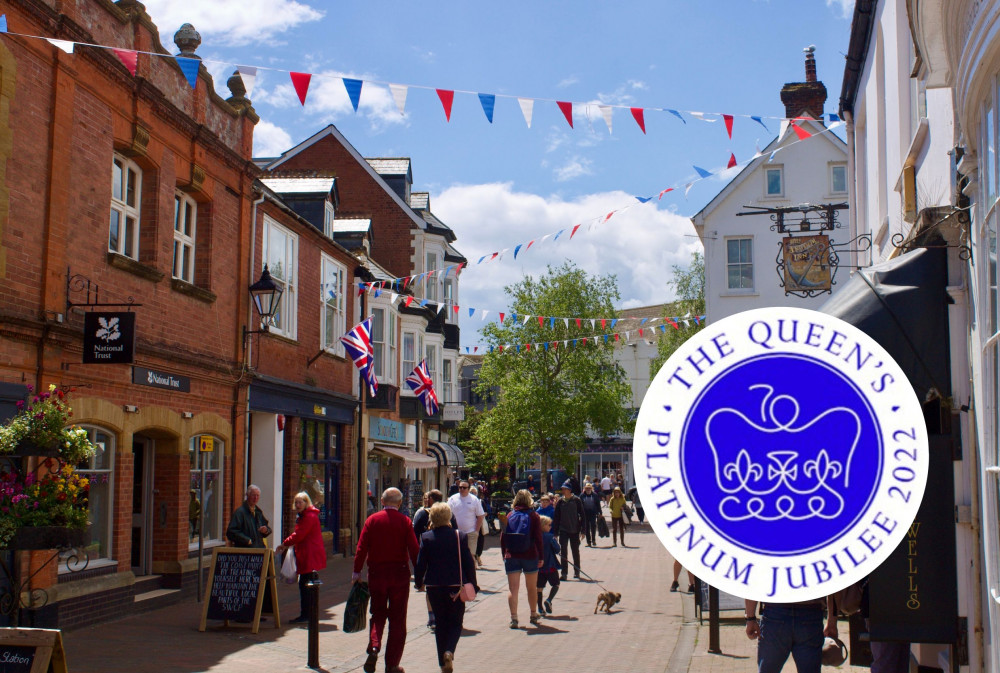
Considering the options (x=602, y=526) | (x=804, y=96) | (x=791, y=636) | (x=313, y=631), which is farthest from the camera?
(x=602, y=526)

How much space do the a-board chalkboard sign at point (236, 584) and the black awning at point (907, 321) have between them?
26.5 feet

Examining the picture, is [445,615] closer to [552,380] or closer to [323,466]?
[323,466]

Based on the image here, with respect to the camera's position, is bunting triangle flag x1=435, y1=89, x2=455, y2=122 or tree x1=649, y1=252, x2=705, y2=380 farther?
tree x1=649, y1=252, x2=705, y2=380

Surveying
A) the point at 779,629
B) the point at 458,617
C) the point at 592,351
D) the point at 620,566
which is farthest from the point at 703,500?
the point at 592,351

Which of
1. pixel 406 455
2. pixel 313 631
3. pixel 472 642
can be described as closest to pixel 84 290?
pixel 313 631

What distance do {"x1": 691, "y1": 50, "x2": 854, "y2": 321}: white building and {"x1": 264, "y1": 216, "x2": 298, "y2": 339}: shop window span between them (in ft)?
41.3

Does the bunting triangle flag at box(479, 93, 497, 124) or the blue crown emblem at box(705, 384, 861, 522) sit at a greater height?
the bunting triangle flag at box(479, 93, 497, 124)

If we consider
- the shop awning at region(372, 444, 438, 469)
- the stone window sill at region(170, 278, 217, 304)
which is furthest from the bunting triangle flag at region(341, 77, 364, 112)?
the shop awning at region(372, 444, 438, 469)

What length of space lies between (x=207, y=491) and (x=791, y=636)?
1250 cm

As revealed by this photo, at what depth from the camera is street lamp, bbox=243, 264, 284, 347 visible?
16516 millimetres

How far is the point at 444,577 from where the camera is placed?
9.16m

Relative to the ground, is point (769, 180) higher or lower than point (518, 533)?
higher

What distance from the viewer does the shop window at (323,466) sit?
20.4 metres

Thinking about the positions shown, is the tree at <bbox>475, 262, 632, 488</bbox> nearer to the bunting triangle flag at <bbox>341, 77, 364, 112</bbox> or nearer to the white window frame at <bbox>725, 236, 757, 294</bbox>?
the white window frame at <bbox>725, 236, 757, 294</bbox>
